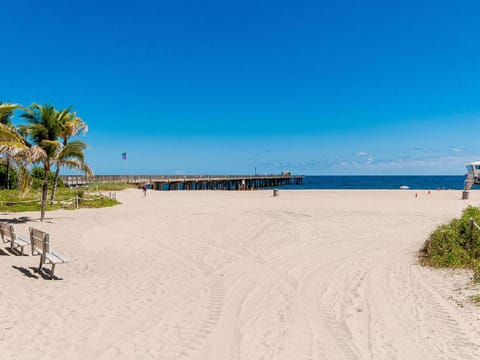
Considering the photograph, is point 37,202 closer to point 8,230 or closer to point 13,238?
point 8,230

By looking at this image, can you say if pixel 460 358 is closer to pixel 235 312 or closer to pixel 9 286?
pixel 235 312

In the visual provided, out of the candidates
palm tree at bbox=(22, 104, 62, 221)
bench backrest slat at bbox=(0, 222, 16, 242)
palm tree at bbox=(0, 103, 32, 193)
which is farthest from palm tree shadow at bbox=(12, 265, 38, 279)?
palm tree at bbox=(22, 104, 62, 221)

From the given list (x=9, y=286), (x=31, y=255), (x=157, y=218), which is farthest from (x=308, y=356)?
(x=157, y=218)

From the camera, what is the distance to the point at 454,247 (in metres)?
9.00

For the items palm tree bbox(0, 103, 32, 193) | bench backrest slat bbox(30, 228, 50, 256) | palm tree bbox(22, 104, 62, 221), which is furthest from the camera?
Result: palm tree bbox(22, 104, 62, 221)

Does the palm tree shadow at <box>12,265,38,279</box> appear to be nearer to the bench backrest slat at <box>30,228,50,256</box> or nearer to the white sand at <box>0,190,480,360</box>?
the white sand at <box>0,190,480,360</box>

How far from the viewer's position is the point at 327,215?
1828cm

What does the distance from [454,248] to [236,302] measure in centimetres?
661

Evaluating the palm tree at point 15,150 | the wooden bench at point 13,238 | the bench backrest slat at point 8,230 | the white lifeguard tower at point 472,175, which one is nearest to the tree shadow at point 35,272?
the wooden bench at point 13,238

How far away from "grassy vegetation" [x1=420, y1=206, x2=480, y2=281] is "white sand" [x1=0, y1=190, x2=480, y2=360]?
523mm

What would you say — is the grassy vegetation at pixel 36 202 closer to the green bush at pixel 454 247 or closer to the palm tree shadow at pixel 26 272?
the palm tree shadow at pixel 26 272

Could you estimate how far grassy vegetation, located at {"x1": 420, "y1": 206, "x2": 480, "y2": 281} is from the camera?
335 inches

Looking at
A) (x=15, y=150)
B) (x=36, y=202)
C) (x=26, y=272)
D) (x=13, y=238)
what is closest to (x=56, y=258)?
(x=26, y=272)

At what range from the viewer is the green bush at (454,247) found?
28.1 feet
